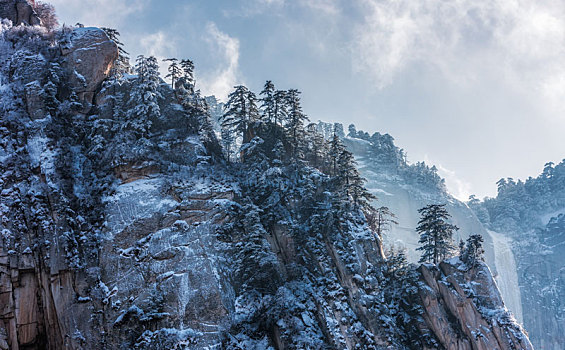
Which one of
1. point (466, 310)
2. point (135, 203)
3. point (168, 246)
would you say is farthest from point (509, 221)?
point (135, 203)

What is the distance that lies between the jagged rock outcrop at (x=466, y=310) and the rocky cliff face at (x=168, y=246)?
0.13 meters

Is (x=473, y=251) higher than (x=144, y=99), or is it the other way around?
(x=144, y=99)

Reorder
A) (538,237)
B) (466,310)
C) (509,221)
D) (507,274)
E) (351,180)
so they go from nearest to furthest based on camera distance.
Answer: (466,310)
(351,180)
(507,274)
(538,237)
(509,221)

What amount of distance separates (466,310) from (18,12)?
6407 centimetres

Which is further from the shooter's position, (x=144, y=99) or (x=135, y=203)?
(x=144, y=99)

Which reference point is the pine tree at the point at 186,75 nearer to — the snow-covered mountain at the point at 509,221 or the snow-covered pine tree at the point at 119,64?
the snow-covered pine tree at the point at 119,64

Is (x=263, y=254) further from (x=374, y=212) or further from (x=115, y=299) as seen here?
(x=374, y=212)

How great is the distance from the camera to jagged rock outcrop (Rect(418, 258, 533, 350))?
36.7 metres

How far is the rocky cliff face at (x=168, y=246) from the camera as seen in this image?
2992 cm

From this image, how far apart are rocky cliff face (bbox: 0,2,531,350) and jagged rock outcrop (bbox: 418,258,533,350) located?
132 mm

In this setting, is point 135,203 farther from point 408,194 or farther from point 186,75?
point 408,194

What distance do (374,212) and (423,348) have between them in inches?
649

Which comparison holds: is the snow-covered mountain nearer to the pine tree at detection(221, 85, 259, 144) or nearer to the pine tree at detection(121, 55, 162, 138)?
the pine tree at detection(221, 85, 259, 144)

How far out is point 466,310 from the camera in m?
38.2
